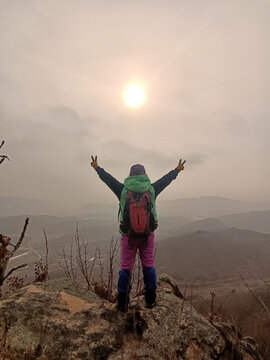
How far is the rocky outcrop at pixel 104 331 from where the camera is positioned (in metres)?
3.40

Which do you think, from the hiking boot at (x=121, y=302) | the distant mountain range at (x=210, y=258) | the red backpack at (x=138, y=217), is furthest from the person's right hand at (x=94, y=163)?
the distant mountain range at (x=210, y=258)

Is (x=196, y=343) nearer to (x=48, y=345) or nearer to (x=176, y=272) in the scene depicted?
(x=48, y=345)

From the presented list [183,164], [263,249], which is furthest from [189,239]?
[183,164]

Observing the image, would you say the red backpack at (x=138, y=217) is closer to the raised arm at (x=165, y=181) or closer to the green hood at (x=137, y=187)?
the green hood at (x=137, y=187)

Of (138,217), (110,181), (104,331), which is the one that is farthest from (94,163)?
(104,331)

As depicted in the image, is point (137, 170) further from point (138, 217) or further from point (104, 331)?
point (104, 331)

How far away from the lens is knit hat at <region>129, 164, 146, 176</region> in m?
5.26

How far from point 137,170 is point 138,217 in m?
1.20

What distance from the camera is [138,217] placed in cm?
450

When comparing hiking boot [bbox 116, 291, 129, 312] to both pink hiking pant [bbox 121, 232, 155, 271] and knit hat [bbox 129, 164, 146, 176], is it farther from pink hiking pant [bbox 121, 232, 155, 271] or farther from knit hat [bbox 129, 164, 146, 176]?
knit hat [bbox 129, 164, 146, 176]

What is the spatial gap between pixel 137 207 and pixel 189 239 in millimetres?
139726

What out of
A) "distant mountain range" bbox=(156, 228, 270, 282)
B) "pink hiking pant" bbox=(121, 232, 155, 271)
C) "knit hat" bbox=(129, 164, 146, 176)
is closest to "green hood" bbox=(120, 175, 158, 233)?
"knit hat" bbox=(129, 164, 146, 176)

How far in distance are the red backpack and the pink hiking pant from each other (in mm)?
223

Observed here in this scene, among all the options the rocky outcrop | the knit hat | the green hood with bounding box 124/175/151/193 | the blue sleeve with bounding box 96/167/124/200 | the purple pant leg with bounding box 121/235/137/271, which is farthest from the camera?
the blue sleeve with bounding box 96/167/124/200
